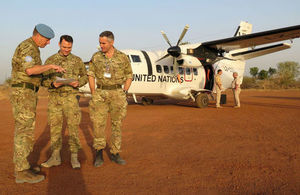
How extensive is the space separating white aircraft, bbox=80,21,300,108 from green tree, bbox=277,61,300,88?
29079 millimetres

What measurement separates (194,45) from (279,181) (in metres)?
10.2

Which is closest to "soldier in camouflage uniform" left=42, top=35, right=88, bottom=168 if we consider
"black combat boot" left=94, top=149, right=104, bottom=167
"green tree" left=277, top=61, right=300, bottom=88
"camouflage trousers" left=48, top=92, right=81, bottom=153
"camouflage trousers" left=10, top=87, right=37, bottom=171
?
"camouflage trousers" left=48, top=92, right=81, bottom=153

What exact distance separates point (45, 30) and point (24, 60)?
53 cm

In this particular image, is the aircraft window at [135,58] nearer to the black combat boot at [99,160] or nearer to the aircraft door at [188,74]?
the aircraft door at [188,74]

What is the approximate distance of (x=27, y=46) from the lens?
324cm

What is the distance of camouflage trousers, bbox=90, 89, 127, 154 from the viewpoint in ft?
13.1

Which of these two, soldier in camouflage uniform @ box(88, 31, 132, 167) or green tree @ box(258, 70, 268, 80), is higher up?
green tree @ box(258, 70, 268, 80)

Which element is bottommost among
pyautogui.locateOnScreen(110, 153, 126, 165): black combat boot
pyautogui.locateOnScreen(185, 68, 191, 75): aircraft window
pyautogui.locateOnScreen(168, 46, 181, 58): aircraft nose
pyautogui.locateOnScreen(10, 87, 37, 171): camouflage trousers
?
pyautogui.locateOnScreen(110, 153, 126, 165): black combat boot

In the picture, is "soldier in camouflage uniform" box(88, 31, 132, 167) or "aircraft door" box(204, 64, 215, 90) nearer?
"soldier in camouflage uniform" box(88, 31, 132, 167)

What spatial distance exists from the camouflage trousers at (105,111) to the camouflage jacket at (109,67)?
0.63 ft

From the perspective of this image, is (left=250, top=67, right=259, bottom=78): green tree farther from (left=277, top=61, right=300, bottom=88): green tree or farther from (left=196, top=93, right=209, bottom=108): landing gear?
(left=196, top=93, right=209, bottom=108): landing gear

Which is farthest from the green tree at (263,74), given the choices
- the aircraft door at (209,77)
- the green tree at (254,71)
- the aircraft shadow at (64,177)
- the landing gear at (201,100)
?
the aircraft shadow at (64,177)

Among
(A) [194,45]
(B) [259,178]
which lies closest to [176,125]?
(B) [259,178]

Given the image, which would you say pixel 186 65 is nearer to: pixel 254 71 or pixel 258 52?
pixel 258 52
